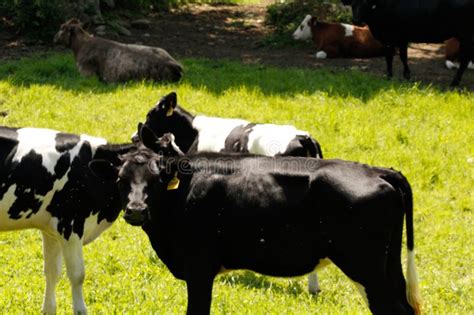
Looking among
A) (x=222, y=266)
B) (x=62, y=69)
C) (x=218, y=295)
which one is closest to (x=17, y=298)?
(x=218, y=295)

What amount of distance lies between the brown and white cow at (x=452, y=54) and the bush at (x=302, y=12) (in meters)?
4.41

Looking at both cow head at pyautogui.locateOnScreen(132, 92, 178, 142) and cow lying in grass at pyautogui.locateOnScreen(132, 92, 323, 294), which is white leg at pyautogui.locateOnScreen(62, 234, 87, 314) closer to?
cow lying in grass at pyautogui.locateOnScreen(132, 92, 323, 294)

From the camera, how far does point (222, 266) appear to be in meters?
6.31

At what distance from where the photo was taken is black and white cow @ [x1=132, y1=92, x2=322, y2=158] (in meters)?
8.44

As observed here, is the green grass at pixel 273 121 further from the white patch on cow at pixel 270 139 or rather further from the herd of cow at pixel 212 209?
the white patch on cow at pixel 270 139

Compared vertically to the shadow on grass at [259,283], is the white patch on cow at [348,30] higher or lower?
lower

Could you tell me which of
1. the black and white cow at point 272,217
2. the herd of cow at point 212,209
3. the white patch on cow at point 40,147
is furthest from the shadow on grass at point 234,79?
the black and white cow at point 272,217

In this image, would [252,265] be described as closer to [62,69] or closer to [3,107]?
[3,107]

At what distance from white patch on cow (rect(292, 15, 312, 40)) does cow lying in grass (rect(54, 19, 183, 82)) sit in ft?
15.9

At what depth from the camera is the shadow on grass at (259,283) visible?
787 centimetres

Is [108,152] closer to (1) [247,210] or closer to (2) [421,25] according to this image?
(1) [247,210]

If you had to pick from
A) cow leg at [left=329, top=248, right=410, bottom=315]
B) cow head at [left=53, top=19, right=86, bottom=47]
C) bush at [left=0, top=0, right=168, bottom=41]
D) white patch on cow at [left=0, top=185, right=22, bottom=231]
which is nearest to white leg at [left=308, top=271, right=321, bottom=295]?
cow leg at [left=329, top=248, right=410, bottom=315]

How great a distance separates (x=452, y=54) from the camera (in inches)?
686

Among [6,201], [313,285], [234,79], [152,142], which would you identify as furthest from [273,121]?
[6,201]
